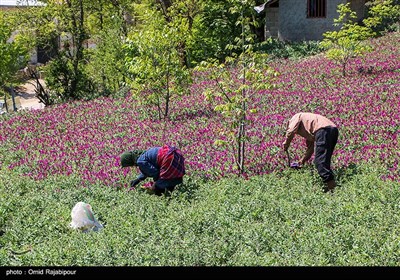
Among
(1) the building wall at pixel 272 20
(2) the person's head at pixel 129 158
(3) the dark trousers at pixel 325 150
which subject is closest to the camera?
(3) the dark trousers at pixel 325 150

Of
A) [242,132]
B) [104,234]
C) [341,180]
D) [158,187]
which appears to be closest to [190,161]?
[242,132]

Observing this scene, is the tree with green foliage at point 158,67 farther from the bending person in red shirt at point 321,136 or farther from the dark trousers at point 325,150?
the dark trousers at point 325,150

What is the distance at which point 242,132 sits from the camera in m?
12.2

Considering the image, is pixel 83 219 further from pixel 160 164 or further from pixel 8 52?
pixel 8 52

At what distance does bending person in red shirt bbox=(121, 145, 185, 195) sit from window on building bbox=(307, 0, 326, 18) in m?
27.4

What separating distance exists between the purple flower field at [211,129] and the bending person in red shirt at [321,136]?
99cm

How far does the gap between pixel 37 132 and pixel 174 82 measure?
4.67m

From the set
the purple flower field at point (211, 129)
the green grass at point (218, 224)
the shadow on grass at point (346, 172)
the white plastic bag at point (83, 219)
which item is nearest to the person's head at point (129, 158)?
the green grass at point (218, 224)

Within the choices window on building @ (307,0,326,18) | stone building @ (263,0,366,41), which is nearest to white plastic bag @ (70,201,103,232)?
stone building @ (263,0,366,41)

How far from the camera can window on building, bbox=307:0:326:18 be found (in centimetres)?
3538

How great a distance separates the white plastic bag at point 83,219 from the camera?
870cm

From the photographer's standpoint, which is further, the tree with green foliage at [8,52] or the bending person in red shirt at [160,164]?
the tree with green foliage at [8,52]

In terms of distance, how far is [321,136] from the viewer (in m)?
10.4

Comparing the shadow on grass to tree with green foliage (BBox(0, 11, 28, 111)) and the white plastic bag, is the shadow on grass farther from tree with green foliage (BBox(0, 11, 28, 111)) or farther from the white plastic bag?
tree with green foliage (BBox(0, 11, 28, 111))
